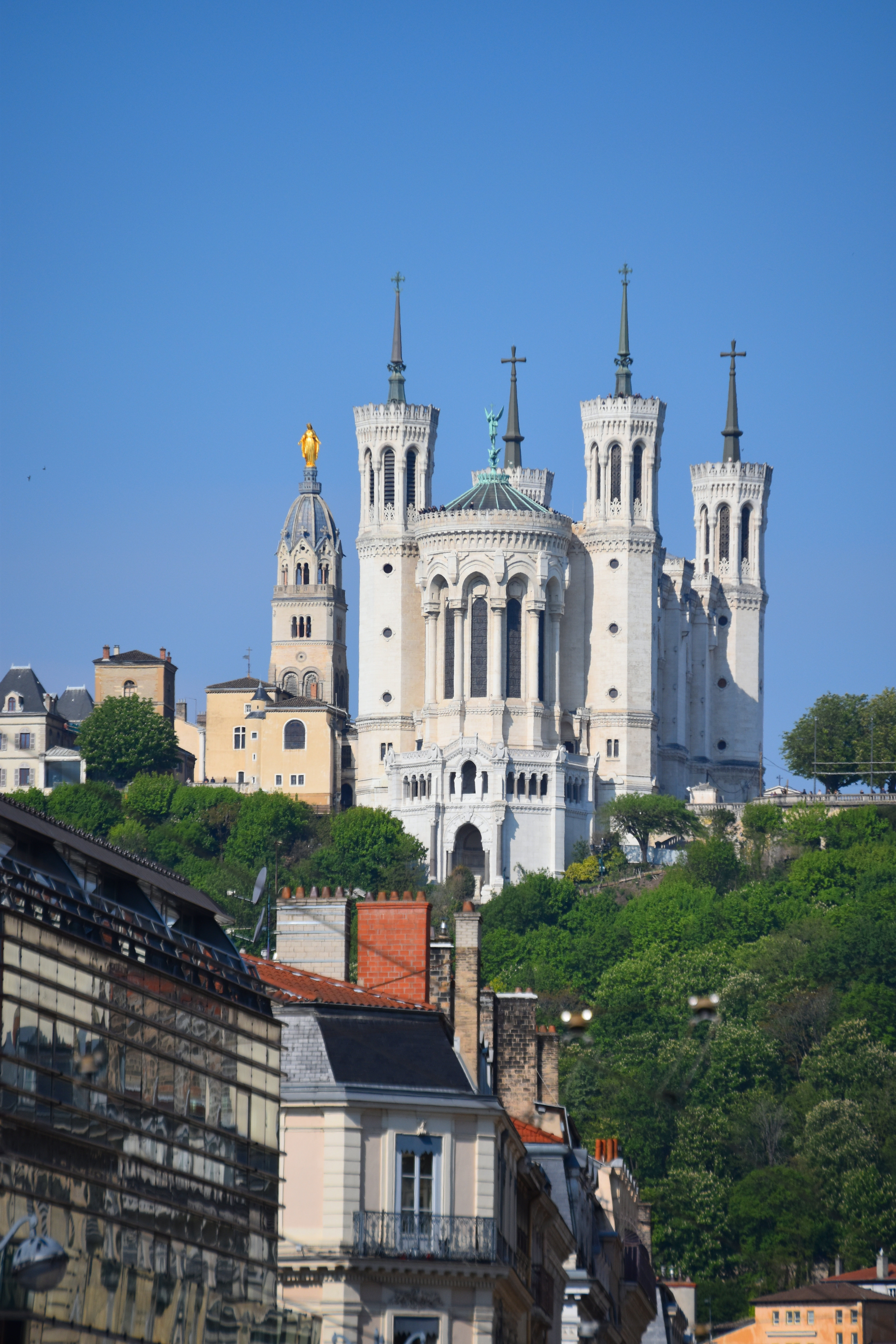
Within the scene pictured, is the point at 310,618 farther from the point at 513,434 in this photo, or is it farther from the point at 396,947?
the point at 396,947

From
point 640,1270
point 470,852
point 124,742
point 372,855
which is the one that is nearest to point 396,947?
point 640,1270

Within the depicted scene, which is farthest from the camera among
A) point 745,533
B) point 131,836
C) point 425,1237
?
point 745,533

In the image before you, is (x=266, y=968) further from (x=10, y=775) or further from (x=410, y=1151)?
(x=10, y=775)

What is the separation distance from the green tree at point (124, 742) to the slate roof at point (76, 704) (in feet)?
46.9

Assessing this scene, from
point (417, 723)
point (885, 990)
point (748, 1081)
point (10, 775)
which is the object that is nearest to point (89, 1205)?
point (748, 1081)

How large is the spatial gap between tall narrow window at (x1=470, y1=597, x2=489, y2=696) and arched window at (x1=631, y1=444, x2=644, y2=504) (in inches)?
460

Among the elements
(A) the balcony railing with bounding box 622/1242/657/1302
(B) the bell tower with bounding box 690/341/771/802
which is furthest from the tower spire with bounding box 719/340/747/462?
(A) the balcony railing with bounding box 622/1242/657/1302

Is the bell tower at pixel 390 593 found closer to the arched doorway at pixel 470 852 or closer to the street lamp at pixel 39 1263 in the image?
the arched doorway at pixel 470 852

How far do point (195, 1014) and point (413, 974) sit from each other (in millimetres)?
6563

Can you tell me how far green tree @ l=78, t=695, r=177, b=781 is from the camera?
17375cm

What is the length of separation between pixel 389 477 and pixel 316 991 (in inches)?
5125

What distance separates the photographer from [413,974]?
43.0 m

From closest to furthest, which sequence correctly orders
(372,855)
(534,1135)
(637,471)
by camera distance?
1. (534,1135)
2. (372,855)
3. (637,471)

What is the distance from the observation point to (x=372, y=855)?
15712cm
